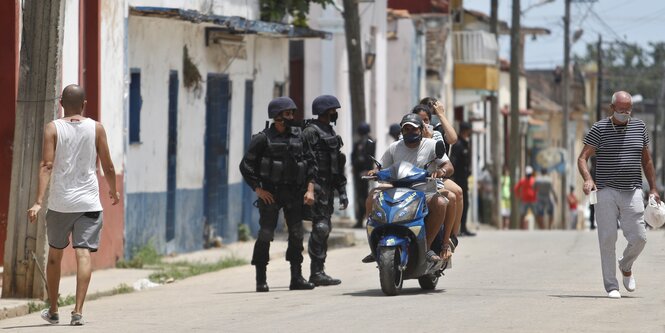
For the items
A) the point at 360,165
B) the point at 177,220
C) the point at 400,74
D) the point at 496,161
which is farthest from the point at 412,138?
the point at 496,161

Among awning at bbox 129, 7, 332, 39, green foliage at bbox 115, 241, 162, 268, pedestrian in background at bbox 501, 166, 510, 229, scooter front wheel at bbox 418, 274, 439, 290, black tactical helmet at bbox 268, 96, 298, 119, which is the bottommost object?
pedestrian in background at bbox 501, 166, 510, 229

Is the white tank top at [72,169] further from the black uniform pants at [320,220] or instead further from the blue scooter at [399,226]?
the black uniform pants at [320,220]

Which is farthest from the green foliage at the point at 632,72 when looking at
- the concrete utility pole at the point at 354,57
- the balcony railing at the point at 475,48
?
the concrete utility pole at the point at 354,57

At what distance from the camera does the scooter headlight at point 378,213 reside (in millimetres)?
14000

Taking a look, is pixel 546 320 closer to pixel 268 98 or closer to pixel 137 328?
pixel 137 328

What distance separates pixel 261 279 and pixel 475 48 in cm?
3556

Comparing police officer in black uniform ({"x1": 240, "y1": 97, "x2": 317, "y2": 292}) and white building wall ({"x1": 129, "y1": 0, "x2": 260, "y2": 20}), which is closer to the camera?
police officer in black uniform ({"x1": 240, "y1": 97, "x2": 317, "y2": 292})

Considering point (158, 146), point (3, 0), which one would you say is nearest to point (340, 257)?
point (158, 146)

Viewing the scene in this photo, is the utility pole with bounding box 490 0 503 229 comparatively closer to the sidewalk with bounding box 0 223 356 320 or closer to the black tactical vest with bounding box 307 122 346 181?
the sidewalk with bounding box 0 223 356 320

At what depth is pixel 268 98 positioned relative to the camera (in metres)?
26.4

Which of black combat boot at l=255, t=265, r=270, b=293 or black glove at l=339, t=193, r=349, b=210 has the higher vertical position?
black glove at l=339, t=193, r=349, b=210

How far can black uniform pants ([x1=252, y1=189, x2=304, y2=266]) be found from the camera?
49.9ft

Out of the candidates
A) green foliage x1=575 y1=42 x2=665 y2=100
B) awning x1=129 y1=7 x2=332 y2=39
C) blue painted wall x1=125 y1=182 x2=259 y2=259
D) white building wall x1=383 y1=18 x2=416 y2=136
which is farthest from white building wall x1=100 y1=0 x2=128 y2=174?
green foliage x1=575 y1=42 x2=665 y2=100

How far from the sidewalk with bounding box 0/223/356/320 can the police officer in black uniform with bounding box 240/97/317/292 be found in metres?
1.87
